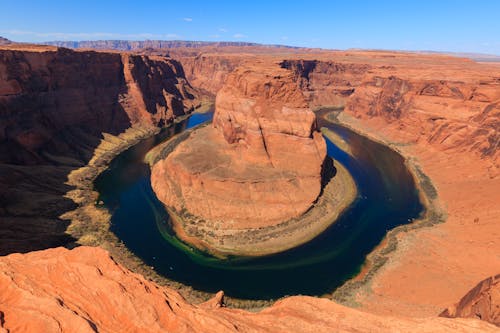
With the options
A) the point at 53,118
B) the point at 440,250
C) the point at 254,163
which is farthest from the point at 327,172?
the point at 53,118

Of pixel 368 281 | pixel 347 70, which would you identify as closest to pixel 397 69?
pixel 347 70

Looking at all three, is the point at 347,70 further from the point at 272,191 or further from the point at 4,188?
the point at 4,188

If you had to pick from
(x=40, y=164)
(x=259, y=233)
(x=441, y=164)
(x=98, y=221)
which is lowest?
(x=98, y=221)

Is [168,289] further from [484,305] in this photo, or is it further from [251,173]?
[251,173]

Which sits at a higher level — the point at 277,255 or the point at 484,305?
the point at 484,305

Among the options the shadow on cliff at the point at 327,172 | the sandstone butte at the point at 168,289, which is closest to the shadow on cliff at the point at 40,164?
the sandstone butte at the point at 168,289

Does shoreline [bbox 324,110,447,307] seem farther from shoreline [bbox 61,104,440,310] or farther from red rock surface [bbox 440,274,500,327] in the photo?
red rock surface [bbox 440,274,500,327]

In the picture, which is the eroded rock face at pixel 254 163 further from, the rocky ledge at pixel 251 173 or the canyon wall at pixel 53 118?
the canyon wall at pixel 53 118
